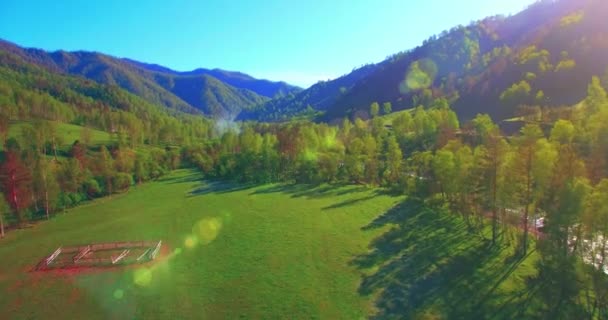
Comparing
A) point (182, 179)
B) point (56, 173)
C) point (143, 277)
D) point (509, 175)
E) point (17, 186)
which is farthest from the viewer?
point (182, 179)

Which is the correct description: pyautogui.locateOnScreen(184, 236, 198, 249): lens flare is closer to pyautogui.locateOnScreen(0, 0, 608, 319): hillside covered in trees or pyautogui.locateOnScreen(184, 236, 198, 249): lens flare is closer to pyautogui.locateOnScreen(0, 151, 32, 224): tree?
pyautogui.locateOnScreen(0, 0, 608, 319): hillside covered in trees

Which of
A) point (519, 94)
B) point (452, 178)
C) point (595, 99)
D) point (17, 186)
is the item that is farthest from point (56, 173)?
point (519, 94)

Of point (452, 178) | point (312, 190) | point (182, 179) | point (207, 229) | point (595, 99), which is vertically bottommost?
point (312, 190)

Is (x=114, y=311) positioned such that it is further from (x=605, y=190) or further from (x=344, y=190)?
(x=344, y=190)

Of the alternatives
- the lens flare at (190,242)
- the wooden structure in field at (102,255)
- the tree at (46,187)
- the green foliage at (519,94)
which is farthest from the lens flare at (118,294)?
the green foliage at (519,94)

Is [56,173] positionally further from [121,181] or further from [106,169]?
[121,181]

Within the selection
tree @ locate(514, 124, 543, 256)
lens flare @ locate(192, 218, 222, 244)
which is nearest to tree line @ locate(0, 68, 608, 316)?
tree @ locate(514, 124, 543, 256)

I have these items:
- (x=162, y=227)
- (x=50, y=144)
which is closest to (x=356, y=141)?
(x=162, y=227)
